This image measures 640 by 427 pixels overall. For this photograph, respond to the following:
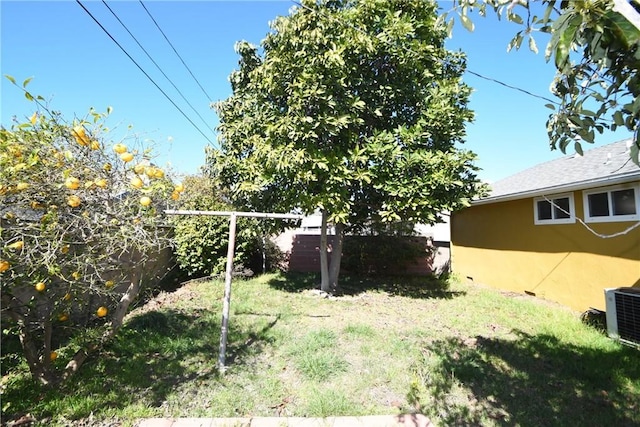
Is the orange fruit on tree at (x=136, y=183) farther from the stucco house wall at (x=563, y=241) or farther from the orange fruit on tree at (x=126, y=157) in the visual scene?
the stucco house wall at (x=563, y=241)

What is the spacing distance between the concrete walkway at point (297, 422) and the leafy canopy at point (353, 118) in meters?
4.06

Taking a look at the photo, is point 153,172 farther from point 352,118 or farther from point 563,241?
point 563,241

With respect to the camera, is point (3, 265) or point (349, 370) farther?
point (349, 370)

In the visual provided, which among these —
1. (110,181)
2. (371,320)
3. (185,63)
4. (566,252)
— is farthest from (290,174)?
(566,252)

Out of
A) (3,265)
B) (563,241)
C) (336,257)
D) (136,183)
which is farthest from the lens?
(336,257)

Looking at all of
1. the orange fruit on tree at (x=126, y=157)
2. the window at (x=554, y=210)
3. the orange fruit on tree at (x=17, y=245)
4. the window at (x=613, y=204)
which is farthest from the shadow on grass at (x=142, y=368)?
the window at (x=554, y=210)

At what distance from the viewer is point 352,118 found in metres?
6.53

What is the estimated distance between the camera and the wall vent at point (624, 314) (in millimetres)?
4926

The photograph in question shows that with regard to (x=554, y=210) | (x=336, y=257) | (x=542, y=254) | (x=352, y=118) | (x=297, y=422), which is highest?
(x=352, y=118)

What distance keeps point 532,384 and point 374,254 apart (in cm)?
735

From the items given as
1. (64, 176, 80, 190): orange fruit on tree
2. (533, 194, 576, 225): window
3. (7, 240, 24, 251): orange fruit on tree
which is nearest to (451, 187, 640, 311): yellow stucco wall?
(533, 194, 576, 225): window

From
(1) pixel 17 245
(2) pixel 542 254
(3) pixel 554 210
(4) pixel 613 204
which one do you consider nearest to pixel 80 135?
(1) pixel 17 245

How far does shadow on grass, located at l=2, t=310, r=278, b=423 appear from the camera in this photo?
3.04 metres

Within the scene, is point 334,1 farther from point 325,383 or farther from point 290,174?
point 325,383
